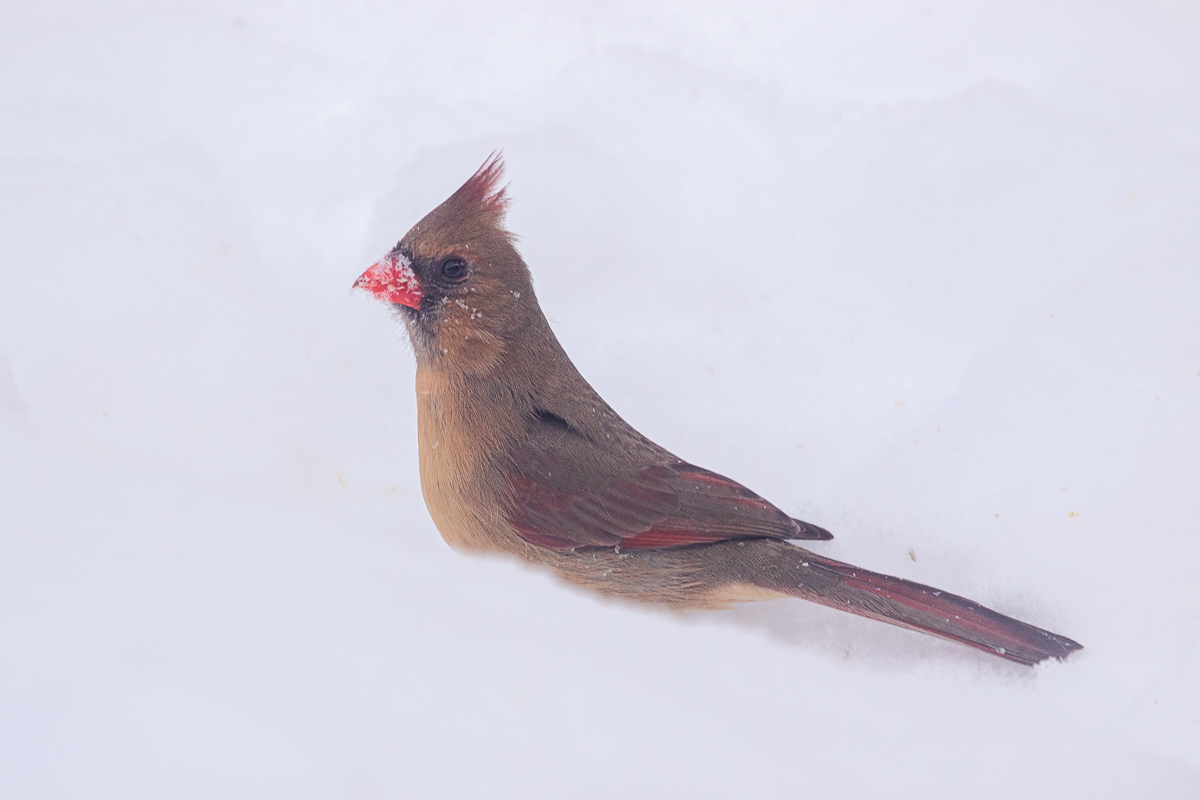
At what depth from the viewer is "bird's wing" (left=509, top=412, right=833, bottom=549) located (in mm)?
1622

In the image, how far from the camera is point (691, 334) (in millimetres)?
2479

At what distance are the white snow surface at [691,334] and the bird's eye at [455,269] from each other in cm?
24

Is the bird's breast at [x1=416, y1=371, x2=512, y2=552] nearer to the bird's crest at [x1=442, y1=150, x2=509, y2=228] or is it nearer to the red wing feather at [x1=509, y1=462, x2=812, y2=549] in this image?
the red wing feather at [x1=509, y1=462, x2=812, y2=549]

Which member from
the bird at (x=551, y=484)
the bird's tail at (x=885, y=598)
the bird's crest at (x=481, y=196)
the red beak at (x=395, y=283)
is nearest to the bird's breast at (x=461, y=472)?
the bird at (x=551, y=484)

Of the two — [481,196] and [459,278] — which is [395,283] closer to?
[459,278]

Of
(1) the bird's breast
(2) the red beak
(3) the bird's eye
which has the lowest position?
(1) the bird's breast

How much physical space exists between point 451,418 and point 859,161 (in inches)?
66.1

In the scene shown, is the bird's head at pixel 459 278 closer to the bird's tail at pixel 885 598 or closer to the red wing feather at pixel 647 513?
the red wing feather at pixel 647 513

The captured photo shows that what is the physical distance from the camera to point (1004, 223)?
2.61 m

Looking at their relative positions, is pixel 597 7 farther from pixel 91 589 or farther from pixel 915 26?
pixel 91 589

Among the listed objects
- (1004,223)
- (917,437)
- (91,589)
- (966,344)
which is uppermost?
(1004,223)

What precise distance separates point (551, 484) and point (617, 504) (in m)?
0.13

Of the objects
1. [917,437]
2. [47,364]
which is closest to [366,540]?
[47,364]

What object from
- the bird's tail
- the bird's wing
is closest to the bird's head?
the bird's wing
